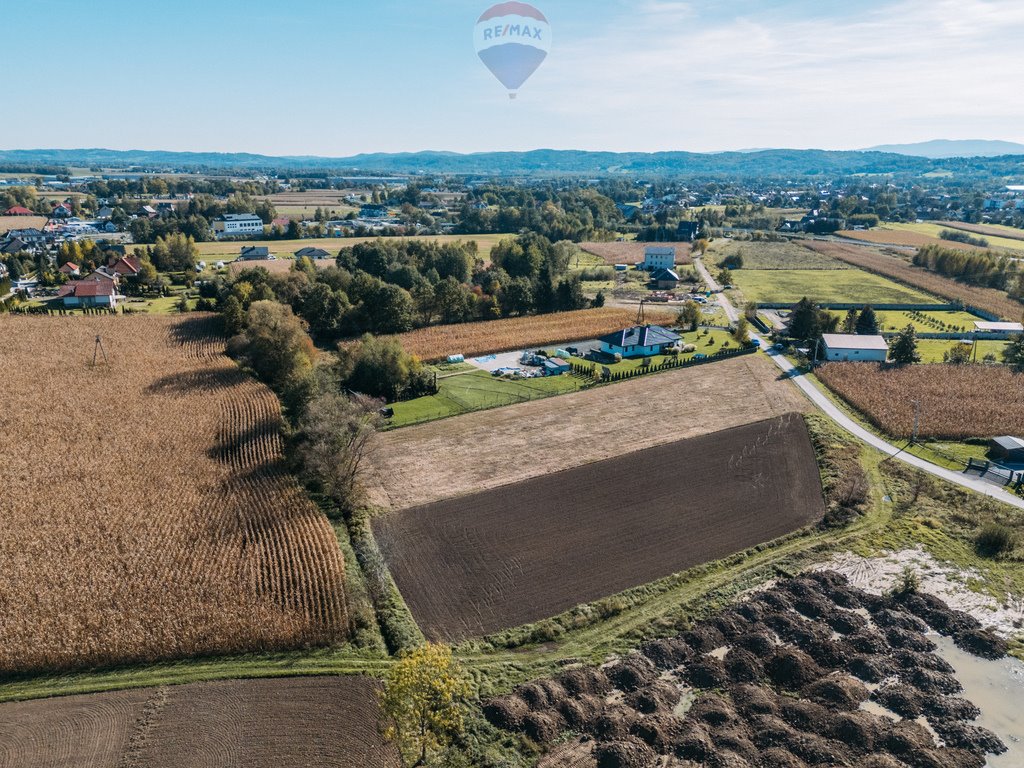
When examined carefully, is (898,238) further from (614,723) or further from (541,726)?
(541,726)

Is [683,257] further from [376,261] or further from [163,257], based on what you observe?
[163,257]

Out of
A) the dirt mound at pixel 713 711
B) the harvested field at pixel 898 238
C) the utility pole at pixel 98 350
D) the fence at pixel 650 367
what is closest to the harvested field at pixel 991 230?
the harvested field at pixel 898 238

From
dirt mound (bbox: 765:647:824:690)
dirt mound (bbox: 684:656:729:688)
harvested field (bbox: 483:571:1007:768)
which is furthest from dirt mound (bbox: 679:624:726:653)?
dirt mound (bbox: 765:647:824:690)

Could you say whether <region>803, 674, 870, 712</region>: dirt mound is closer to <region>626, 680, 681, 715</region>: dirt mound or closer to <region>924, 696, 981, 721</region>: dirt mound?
<region>924, 696, 981, 721</region>: dirt mound

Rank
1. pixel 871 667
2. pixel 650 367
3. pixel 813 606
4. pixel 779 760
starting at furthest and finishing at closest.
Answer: pixel 650 367
pixel 813 606
pixel 871 667
pixel 779 760

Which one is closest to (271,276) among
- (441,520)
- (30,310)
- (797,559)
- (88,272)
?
(30,310)

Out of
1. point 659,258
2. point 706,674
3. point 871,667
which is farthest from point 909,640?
point 659,258

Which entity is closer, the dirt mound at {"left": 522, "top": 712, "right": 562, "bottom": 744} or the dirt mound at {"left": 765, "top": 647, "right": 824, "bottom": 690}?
the dirt mound at {"left": 522, "top": 712, "right": 562, "bottom": 744}
